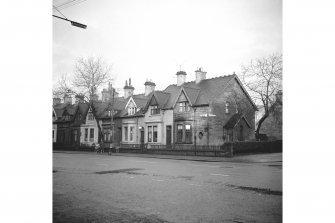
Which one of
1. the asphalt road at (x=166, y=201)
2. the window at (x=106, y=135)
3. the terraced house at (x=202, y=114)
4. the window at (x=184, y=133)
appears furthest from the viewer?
the window at (x=106, y=135)

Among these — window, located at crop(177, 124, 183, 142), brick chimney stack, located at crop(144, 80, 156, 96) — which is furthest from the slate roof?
brick chimney stack, located at crop(144, 80, 156, 96)

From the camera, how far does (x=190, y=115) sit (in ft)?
70.4

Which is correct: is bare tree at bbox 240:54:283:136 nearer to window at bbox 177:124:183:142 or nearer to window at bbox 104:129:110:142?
window at bbox 177:124:183:142

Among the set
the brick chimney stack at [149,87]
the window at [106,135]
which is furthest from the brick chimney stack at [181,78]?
the window at [106,135]

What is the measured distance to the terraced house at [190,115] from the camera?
21.0 meters

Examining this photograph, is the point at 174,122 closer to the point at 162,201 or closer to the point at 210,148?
the point at 210,148

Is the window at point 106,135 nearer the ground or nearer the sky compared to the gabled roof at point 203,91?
nearer the ground

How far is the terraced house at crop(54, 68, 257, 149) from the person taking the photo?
21.0 m

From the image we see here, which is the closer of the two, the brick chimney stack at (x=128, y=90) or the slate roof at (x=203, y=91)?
the slate roof at (x=203, y=91)

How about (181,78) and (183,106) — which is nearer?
(183,106)

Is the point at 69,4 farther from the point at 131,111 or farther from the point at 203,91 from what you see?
the point at 131,111

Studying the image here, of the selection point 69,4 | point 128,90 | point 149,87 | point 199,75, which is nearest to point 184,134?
point 199,75

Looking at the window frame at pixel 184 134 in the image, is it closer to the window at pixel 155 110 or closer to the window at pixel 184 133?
the window at pixel 184 133

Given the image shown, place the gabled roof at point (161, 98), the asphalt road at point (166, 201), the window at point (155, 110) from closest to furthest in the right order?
A: the asphalt road at point (166, 201) < the gabled roof at point (161, 98) < the window at point (155, 110)
